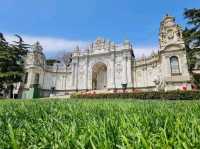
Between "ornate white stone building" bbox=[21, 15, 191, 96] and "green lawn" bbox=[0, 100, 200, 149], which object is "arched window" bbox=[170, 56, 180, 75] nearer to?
"ornate white stone building" bbox=[21, 15, 191, 96]

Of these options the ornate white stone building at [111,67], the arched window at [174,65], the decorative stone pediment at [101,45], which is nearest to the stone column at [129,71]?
the ornate white stone building at [111,67]

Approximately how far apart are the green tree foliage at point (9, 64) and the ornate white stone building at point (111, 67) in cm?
381

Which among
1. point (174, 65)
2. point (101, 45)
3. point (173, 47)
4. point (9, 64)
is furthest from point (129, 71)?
point (9, 64)

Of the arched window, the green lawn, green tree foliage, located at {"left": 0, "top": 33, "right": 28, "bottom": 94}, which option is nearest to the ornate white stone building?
the arched window

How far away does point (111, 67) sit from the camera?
35.4 meters

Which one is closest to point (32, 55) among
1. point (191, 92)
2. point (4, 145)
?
point (191, 92)

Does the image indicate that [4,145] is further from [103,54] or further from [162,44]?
[103,54]

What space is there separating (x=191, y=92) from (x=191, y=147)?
1674 cm

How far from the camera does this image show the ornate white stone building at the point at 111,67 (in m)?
26.7

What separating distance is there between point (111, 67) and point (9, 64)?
18666 mm

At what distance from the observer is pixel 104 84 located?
39312mm

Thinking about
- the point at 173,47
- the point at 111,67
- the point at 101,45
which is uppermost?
the point at 101,45

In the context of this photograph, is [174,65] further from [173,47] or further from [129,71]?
[129,71]

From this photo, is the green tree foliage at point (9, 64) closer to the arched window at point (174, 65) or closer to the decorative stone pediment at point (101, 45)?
the decorative stone pediment at point (101, 45)
